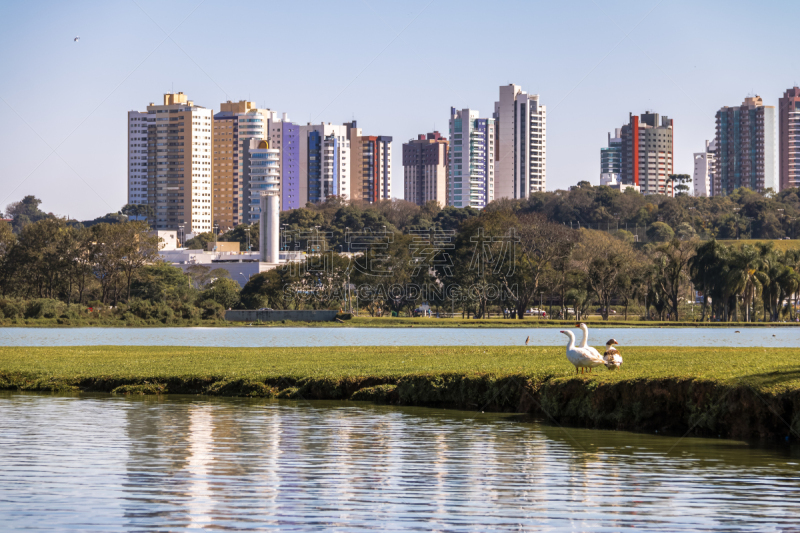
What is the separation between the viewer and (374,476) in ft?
44.3

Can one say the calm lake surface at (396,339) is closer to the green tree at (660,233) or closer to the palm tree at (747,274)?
the palm tree at (747,274)

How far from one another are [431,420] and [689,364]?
7.39 metres

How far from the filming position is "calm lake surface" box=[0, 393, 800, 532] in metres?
10.9

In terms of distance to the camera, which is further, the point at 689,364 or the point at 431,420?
the point at 689,364

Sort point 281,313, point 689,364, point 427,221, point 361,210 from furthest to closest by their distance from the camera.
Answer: point 361,210 → point 427,221 → point 281,313 → point 689,364

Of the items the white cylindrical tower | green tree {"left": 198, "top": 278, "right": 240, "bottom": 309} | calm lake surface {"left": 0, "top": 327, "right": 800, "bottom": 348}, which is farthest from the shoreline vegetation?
the white cylindrical tower

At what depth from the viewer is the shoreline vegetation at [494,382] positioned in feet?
56.2

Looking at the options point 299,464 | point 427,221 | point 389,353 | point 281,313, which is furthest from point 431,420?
point 427,221

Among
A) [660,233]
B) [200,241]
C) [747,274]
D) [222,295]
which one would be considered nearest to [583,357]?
[747,274]

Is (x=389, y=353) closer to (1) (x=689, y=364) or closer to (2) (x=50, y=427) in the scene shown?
(1) (x=689, y=364)

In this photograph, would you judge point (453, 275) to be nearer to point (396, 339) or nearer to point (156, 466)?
point (396, 339)

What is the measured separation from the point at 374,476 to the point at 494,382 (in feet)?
29.5

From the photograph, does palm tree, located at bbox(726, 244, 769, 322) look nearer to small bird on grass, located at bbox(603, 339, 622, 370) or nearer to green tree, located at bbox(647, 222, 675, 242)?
green tree, located at bbox(647, 222, 675, 242)

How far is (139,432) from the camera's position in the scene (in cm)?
1816
